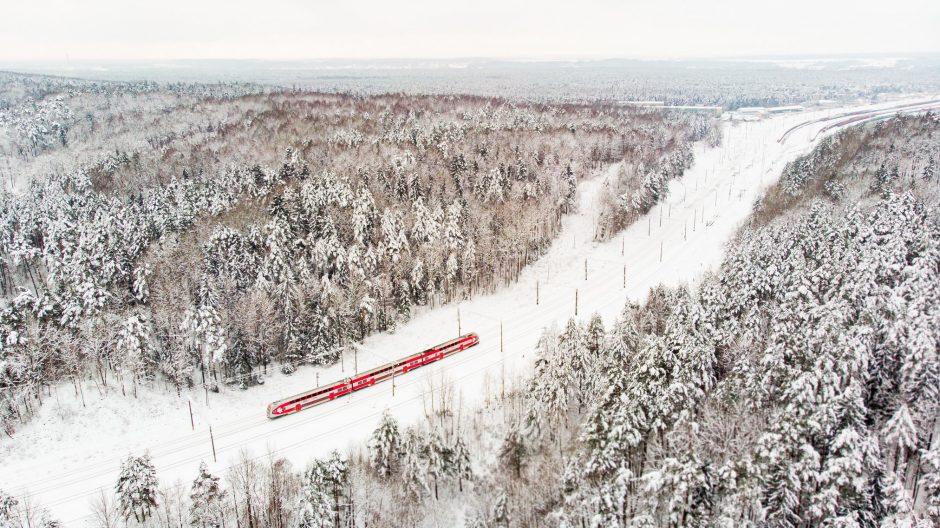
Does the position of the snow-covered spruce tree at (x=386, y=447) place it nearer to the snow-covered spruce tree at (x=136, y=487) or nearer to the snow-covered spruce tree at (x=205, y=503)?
the snow-covered spruce tree at (x=205, y=503)

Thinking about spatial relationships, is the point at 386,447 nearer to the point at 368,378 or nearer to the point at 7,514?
the point at 368,378

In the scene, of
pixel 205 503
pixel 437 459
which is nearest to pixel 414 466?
pixel 437 459

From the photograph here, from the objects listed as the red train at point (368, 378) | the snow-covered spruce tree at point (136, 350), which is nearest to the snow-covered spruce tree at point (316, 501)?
the red train at point (368, 378)

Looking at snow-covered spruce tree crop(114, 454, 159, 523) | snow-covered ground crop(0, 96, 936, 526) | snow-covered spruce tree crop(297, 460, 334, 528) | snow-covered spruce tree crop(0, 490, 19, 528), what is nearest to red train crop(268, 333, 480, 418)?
snow-covered ground crop(0, 96, 936, 526)

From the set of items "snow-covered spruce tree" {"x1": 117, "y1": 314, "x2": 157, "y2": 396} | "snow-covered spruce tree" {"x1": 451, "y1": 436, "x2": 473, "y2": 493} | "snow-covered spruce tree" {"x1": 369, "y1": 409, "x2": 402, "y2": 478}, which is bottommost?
"snow-covered spruce tree" {"x1": 451, "y1": 436, "x2": 473, "y2": 493}

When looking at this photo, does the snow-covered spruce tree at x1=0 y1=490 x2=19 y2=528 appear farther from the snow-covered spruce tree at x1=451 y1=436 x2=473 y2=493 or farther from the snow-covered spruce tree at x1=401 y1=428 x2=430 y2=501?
the snow-covered spruce tree at x1=451 y1=436 x2=473 y2=493
